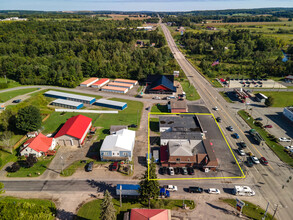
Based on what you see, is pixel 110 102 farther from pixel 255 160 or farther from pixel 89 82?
pixel 255 160

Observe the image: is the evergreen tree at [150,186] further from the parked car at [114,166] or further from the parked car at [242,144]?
the parked car at [242,144]

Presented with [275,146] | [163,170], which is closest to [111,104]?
[163,170]

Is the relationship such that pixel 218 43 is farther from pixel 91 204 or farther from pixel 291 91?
pixel 91 204

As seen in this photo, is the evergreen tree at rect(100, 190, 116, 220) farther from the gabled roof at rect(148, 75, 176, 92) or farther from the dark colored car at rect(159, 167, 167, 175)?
the gabled roof at rect(148, 75, 176, 92)

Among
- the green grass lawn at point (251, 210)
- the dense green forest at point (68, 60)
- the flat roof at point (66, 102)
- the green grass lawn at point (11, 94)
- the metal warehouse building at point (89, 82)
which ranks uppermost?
the dense green forest at point (68, 60)

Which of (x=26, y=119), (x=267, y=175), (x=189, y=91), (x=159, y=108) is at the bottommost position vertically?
(x=267, y=175)

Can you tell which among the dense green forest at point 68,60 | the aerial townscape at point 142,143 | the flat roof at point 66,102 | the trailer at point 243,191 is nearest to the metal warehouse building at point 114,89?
the aerial townscape at point 142,143
